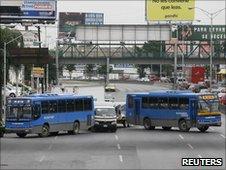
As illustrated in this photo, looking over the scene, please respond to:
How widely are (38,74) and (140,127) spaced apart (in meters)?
27.8

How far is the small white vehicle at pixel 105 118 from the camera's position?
48.7m

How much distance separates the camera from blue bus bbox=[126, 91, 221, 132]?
49.2 meters

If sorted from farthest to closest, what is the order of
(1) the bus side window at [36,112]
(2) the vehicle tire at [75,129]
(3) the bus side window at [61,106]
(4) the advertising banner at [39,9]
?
(4) the advertising banner at [39,9]
(2) the vehicle tire at [75,129]
(3) the bus side window at [61,106]
(1) the bus side window at [36,112]

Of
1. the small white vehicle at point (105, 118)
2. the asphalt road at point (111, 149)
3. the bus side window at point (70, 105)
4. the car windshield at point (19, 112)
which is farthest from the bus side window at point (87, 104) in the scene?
the car windshield at point (19, 112)

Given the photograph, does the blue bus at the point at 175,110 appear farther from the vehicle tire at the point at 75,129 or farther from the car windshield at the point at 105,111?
the vehicle tire at the point at 75,129

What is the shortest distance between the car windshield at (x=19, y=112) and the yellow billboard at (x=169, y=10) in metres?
65.9

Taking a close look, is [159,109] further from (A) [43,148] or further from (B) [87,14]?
(B) [87,14]

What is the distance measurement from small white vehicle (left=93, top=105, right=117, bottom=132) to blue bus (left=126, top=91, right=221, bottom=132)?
3.50 metres

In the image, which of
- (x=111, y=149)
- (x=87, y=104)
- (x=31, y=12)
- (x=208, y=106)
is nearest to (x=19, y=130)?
(x=87, y=104)

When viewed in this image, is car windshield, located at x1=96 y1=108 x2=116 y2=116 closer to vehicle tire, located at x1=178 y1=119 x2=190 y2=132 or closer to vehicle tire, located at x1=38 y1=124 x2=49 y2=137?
vehicle tire, located at x1=178 y1=119 x2=190 y2=132

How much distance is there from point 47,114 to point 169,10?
66.1 metres

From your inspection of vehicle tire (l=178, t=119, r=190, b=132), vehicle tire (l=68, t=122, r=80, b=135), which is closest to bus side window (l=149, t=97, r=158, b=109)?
vehicle tire (l=178, t=119, r=190, b=132)

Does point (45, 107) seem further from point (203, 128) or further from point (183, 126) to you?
point (203, 128)

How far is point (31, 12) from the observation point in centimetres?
13238
